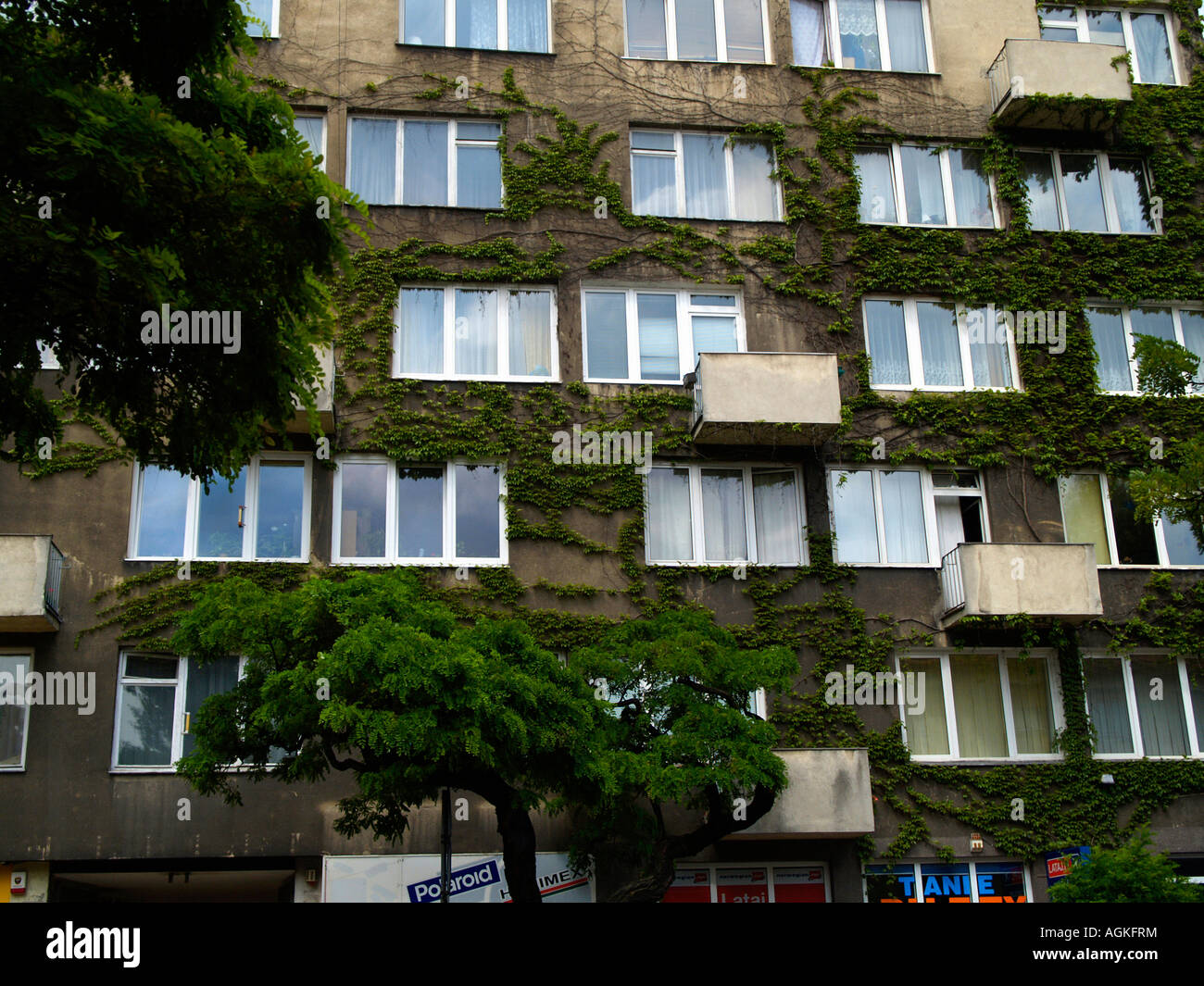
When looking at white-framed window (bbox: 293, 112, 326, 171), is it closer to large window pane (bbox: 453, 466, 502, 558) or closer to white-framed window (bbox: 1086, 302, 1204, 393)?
large window pane (bbox: 453, 466, 502, 558)

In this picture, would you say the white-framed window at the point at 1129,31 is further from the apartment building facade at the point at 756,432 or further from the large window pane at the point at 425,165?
the large window pane at the point at 425,165

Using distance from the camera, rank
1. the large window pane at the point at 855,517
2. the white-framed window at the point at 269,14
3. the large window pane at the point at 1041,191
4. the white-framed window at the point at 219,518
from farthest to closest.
A: the large window pane at the point at 1041,191 < the white-framed window at the point at 269,14 < the large window pane at the point at 855,517 < the white-framed window at the point at 219,518

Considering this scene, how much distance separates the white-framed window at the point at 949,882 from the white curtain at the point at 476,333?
33.9 feet

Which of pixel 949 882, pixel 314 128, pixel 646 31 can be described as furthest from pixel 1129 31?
pixel 949 882

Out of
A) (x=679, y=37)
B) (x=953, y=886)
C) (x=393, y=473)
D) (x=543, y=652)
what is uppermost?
(x=679, y=37)

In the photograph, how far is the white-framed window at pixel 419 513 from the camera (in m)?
19.1

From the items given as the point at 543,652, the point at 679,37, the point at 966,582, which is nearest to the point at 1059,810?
the point at 966,582

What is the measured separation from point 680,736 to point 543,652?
1.86m

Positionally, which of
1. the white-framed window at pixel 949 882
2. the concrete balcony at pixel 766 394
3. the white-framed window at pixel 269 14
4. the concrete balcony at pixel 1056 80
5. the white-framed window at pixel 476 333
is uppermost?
the white-framed window at pixel 269 14

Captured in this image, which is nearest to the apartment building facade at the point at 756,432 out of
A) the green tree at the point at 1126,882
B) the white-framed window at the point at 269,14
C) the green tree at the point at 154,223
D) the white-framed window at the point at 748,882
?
the white-framed window at the point at 748,882

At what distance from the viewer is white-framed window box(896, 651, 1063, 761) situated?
19609 mm

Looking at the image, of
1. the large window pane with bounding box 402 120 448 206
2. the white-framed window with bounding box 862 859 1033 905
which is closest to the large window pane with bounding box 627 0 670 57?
the large window pane with bounding box 402 120 448 206

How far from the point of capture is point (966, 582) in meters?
19.4
